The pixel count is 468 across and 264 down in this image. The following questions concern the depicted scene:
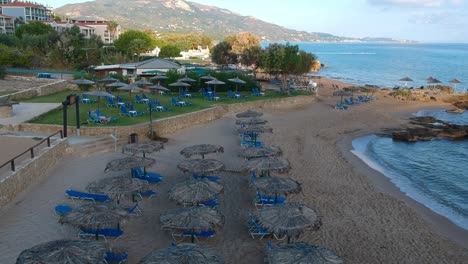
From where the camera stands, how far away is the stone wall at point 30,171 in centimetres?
1184

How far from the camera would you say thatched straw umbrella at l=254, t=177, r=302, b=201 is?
37.4 feet

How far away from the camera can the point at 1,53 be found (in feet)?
126

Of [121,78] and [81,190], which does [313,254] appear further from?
[121,78]

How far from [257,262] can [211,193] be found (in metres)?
2.31

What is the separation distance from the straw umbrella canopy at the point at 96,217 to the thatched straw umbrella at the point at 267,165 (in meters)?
5.20

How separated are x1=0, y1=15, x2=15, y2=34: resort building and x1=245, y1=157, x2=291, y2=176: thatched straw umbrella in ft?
292

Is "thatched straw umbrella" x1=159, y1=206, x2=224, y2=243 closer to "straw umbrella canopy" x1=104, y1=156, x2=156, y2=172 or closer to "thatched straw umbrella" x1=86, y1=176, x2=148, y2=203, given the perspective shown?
"thatched straw umbrella" x1=86, y1=176, x2=148, y2=203

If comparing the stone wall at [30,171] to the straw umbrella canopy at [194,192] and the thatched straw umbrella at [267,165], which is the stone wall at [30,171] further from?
the thatched straw umbrella at [267,165]

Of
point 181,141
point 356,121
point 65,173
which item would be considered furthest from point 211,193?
point 356,121

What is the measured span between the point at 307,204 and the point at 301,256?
600cm

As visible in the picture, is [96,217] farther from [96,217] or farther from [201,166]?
[201,166]

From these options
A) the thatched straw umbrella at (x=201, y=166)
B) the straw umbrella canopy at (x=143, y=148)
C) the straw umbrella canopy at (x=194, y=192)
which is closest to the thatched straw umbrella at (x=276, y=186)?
the straw umbrella canopy at (x=194, y=192)

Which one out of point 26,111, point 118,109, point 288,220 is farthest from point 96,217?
point 118,109

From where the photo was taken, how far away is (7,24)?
3428 inches
